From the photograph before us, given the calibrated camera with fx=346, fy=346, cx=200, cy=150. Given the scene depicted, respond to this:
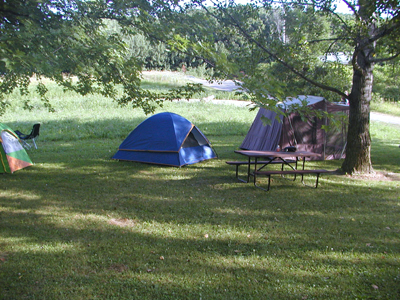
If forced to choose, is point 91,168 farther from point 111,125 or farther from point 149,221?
point 111,125

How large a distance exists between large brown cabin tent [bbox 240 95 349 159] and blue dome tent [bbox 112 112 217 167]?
2.08m

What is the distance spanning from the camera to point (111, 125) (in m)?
15.8

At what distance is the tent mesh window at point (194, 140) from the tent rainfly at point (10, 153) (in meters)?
4.08

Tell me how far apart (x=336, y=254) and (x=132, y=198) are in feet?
12.0

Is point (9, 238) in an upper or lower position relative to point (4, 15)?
lower

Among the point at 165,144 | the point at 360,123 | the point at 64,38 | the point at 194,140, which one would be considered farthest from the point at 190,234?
the point at 360,123

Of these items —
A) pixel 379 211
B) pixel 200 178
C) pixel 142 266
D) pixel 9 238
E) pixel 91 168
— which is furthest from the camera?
pixel 91 168

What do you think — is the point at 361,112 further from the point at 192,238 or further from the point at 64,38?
the point at 64,38

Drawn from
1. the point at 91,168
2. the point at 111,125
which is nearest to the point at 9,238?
the point at 91,168

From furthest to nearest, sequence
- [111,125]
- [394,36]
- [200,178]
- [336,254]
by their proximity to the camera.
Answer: [111,125], [200,178], [394,36], [336,254]

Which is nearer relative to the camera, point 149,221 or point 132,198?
point 149,221

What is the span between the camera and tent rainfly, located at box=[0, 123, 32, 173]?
7.95 metres

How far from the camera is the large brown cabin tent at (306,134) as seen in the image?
1015 centimetres

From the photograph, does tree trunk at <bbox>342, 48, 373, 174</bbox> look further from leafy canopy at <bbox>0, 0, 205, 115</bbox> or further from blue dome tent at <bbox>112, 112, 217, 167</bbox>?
leafy canopy at <bbox>0, 0, 205, 115</bbox>
